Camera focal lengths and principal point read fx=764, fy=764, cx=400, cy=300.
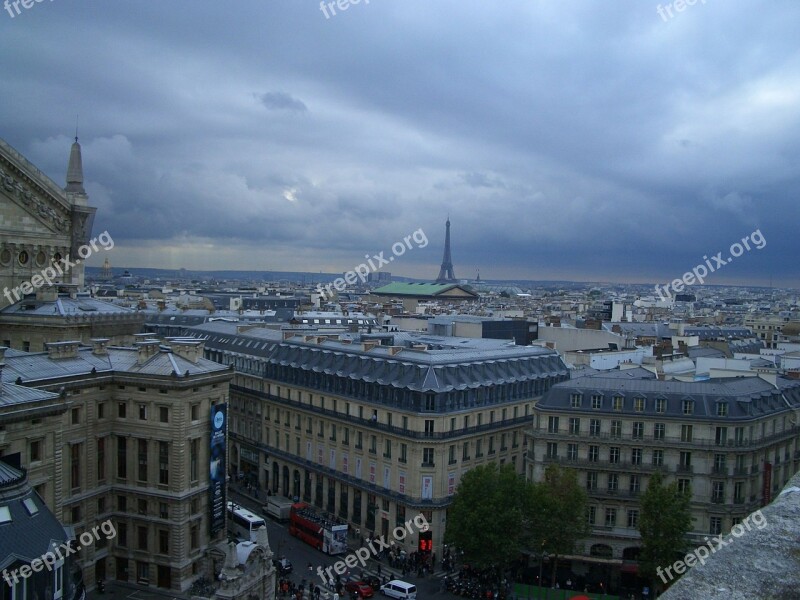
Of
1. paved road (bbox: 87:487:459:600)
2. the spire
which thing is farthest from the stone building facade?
paved road (bbox: 87:487:459:600)

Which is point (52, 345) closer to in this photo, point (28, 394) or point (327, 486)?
point (28, 394)

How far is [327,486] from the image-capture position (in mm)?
70188

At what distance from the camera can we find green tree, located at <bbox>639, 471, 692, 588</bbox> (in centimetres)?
4947

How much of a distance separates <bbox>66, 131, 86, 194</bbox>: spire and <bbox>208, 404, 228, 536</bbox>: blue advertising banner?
82.1ft

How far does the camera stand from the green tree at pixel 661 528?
Answer: 49.5m

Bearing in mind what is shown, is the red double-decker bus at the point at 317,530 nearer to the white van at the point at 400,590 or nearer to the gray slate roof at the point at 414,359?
the white van at the point at 400,590

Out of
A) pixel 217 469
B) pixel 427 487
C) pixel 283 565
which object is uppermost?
pixel 217 469

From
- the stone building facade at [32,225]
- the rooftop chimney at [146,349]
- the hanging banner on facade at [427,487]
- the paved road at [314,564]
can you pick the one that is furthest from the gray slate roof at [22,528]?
the hanging banner on facade at [427,487]

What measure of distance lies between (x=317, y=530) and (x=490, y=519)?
16581 millimetres

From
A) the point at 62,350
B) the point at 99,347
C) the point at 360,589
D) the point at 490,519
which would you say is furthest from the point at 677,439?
the point at 62,350

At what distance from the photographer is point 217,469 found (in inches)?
2127

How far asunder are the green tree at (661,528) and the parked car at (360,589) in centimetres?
1830

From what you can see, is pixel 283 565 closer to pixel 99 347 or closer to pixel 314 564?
pixel 314 564

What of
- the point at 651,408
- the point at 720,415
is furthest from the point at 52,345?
the point at 720,415
